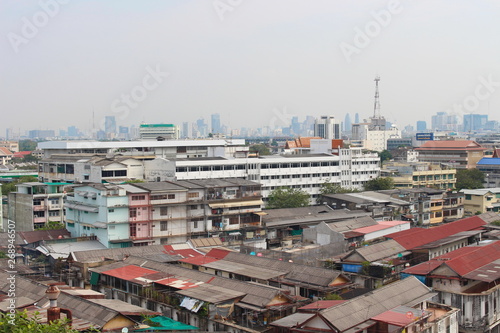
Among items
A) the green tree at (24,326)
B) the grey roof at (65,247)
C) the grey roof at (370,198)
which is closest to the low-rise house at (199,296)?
the grey roof at (65,247)

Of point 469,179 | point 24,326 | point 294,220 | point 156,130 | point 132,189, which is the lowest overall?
point 294,220

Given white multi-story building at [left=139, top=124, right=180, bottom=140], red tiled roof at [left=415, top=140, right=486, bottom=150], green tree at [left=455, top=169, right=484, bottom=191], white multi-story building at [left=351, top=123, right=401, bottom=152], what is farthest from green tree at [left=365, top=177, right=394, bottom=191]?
white multi-story building at [left=351, top=123, right=401, bottom=152]

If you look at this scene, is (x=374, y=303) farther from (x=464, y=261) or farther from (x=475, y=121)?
(x=475, y=121)

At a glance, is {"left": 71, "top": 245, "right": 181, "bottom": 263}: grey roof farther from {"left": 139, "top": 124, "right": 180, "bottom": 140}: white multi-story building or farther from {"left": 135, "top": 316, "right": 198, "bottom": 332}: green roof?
{"left": 139, "top": 124, "right": 180, "bottom": 140}: white multi-story building

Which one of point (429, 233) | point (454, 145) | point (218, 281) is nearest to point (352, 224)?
point (429, 233)

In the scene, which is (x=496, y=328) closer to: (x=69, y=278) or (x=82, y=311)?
(x=82, y=311)
